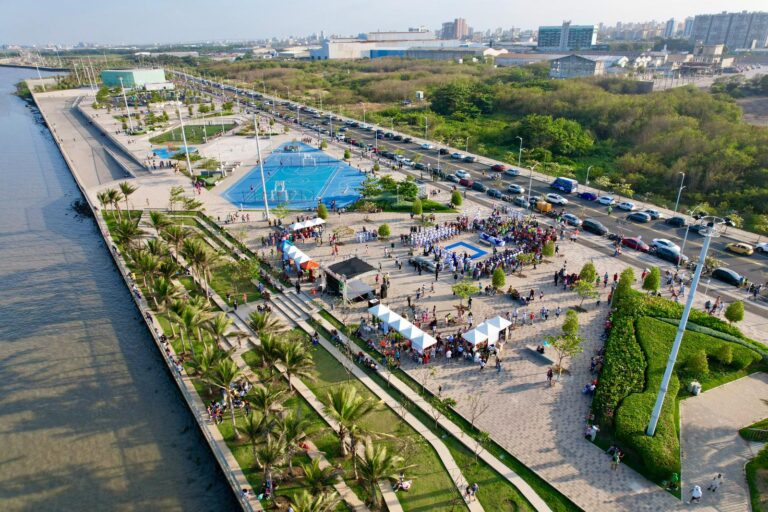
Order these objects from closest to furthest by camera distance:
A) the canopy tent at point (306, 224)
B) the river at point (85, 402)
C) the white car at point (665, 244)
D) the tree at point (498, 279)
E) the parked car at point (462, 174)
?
the river at point (85, 402) < the tree at point (498, 279) < the white car at point (665, 244) < the canopy tent at point (306, 224) < the parked car at point (462, 174)

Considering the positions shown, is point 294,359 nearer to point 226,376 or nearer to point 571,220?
point 226,376

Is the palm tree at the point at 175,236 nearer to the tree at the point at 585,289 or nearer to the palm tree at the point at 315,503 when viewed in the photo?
the palm tree at the point at 315,503

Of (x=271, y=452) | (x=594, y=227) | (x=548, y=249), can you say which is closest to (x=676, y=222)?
(x=594, y=227)

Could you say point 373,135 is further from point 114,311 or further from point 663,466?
point 663,466

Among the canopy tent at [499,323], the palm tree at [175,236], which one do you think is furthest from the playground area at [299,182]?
the canopy tent at [499,323]

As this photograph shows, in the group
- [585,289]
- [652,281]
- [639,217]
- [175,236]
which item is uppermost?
[175,236]

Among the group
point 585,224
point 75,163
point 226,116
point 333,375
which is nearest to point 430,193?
point 585,224
